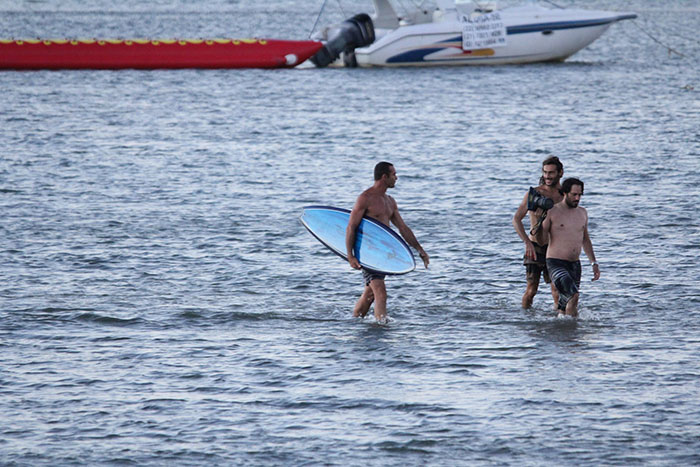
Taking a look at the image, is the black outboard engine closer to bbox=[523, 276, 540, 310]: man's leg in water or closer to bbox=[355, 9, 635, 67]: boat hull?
bbox=[355, 9, 635, 67]: boat hull

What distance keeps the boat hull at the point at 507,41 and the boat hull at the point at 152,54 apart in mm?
4071

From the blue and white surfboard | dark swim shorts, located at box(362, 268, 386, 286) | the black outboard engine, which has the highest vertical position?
the black outboard engine

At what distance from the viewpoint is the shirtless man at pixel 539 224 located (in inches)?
476

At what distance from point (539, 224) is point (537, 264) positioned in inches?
25.1

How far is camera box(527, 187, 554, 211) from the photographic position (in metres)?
11.9

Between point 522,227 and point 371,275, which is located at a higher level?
point 522,227

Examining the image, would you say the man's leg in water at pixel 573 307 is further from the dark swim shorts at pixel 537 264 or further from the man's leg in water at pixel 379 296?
the man's leg in water at pixel 379 296

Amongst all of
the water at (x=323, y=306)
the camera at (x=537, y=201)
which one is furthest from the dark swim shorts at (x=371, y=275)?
the camera at (x=537, y=201)

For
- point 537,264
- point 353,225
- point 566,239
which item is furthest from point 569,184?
point 353,225

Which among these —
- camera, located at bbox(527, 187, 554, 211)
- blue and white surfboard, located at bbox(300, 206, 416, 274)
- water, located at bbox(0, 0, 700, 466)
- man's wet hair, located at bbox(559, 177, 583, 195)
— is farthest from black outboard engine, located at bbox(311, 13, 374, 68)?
man's wet hair, located at bbox(559, 177, 583, 195)

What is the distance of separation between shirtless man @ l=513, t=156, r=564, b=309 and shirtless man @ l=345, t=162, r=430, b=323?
44.5 inches

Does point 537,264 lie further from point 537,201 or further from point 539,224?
point 537,201

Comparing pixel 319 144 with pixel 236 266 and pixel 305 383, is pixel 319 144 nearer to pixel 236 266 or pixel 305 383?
pixel 236 266

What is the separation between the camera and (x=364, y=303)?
13.0 m
